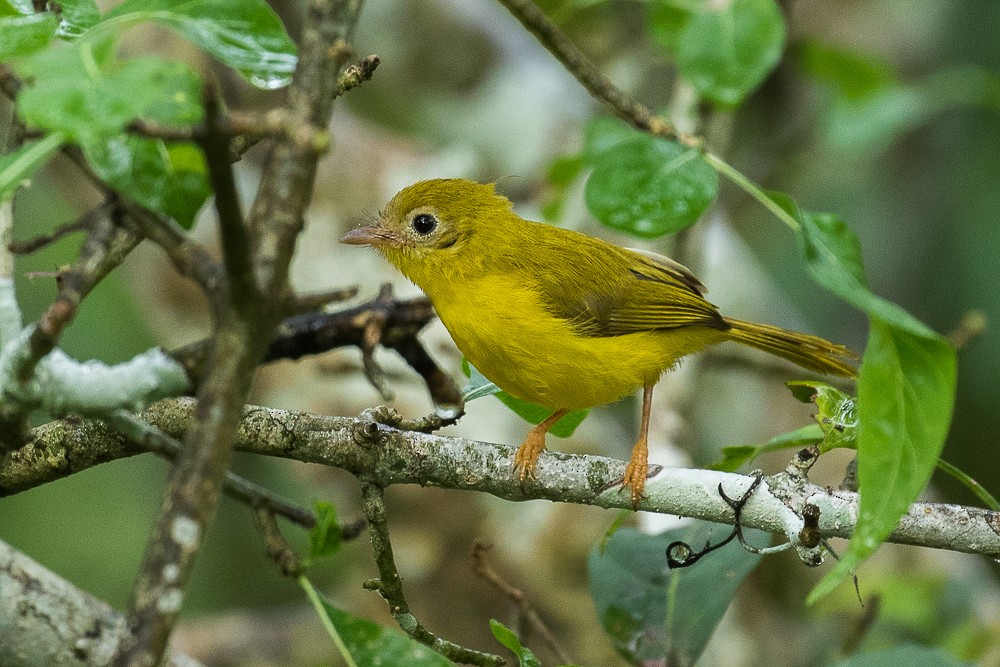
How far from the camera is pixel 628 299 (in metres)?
3.62

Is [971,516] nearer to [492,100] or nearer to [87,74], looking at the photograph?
[87,74]

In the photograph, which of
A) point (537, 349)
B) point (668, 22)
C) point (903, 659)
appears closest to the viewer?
point (903, 659)

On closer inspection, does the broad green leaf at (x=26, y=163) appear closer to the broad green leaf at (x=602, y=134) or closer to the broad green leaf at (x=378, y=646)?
the broad green leaf at (x=378, y=646)

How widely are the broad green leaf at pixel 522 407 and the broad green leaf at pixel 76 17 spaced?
130cm

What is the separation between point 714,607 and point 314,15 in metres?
2.05

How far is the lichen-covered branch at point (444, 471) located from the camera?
2.13 meters

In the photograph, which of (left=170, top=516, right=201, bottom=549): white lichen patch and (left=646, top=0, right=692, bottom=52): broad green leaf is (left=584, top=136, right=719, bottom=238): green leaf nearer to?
(left=646, top=0, right=692, bottom=52): broad green leaf

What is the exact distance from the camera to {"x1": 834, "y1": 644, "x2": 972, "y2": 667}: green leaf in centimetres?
178

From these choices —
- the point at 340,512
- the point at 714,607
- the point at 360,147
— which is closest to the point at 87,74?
the point at 714,607

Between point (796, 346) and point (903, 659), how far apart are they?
198 cm

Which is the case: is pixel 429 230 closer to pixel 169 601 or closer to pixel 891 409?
pixel 891 409

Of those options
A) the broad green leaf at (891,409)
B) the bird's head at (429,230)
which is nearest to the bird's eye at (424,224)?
the bird's head at (429,230)

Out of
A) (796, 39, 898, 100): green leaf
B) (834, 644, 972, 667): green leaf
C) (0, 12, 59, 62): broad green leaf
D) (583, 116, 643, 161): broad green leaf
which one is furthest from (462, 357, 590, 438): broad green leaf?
(796, 39, 898, 100): green leaf

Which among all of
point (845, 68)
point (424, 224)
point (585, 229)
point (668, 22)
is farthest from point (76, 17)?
point (845, 68)
